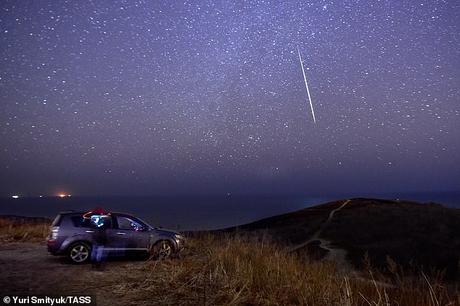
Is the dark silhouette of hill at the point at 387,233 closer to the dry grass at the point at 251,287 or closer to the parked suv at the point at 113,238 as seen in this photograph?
the parked suv at the point at 113,238

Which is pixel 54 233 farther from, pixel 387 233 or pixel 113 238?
pixel 387 233

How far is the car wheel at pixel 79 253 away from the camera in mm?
13305

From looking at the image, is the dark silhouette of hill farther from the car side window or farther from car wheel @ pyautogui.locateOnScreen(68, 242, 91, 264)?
car wheel @ pyautogui.locateOnScreen(68, 242, 91, 264)

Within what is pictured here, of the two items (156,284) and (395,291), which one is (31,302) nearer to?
(156,284)

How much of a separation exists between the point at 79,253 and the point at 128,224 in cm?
219

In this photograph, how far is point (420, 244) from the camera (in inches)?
1172

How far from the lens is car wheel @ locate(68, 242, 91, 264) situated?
13.3 m

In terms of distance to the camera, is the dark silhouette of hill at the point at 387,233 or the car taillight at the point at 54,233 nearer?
the car taillight at the point at 54,233

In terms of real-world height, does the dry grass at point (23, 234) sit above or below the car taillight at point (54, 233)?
below

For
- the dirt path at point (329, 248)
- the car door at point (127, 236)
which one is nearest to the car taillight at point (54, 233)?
the car door at point (127, 236)

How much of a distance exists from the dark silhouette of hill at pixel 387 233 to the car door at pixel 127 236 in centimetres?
1331

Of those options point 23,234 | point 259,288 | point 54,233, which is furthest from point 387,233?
point 259,288

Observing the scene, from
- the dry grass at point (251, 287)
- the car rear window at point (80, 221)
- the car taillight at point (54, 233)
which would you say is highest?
the car rear window at point (80, 221)

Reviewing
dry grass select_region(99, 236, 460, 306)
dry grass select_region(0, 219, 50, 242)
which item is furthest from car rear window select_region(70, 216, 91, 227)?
dry grass select_region(0, 219, 50, 242)
